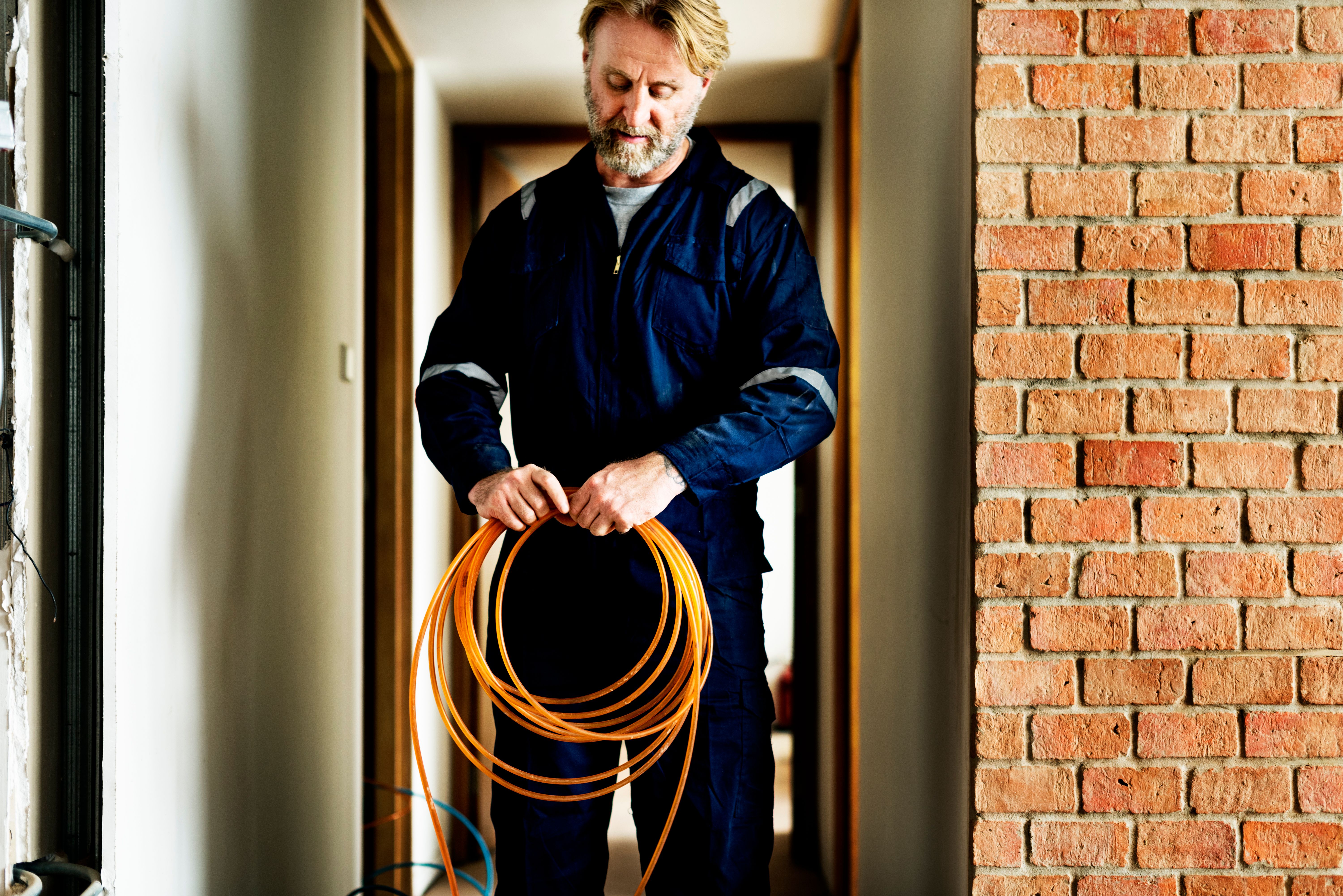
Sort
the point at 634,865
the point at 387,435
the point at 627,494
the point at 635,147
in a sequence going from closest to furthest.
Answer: the point at 627,494 < the point at 635,147 < the point at 387,435 < the point at 634,865

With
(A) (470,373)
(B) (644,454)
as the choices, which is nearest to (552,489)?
(B) (644,454)

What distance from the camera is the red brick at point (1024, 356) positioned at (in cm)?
135

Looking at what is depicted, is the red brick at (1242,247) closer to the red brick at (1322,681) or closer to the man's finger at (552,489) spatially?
the red brick at (1322,681)

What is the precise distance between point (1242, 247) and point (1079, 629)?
1.85 ft

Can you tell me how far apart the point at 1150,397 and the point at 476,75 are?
235 centimetres

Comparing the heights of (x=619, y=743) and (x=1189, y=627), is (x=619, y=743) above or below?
below

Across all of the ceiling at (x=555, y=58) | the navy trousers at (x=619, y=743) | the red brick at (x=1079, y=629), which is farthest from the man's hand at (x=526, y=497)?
the ceiling at (x=555, y=58)

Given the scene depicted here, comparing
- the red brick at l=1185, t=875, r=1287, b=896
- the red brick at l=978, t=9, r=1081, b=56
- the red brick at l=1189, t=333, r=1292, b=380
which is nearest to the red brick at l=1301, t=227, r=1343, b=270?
the red brick at l=1189, t=333, r=1292, b=380

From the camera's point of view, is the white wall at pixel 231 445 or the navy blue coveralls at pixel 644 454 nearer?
the white wall at pixel 231 445

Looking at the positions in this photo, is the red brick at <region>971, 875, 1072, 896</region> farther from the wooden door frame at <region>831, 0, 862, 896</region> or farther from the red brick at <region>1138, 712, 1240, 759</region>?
the wooden door frame at <region>831, 0, 862, 896</region>

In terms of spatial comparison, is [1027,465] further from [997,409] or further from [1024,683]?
[1024,683]

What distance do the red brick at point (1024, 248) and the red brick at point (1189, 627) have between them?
484 mm

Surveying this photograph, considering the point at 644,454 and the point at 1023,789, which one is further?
the point at 644,454

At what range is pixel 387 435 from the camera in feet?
9.31
